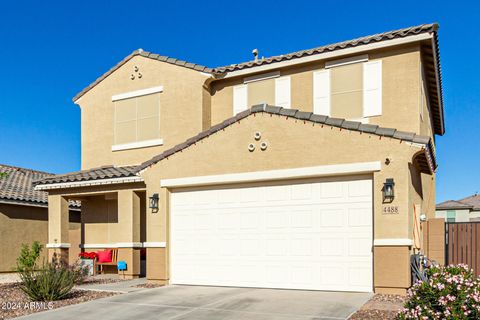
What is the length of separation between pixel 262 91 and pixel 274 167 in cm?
483

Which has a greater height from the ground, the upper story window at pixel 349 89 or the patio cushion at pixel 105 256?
the upper story window at pixel 349 89

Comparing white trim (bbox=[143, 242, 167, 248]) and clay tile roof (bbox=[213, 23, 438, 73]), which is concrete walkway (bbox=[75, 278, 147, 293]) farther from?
clay tile roof (bbox=[213, 23, 438, 73])

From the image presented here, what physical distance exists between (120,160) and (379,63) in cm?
1027

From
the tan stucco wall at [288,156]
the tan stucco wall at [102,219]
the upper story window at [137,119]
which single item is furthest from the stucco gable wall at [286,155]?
the upper story window at [137,119]

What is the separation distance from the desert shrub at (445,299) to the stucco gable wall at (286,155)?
3.49m

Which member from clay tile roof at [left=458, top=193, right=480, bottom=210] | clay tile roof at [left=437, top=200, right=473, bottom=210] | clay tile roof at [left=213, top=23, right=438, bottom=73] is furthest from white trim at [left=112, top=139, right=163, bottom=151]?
clay tile roof at [left=458, top=193, right=480, bottom=210]

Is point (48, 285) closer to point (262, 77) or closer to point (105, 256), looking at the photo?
point (105, 256)

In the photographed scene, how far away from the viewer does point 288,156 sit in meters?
11.9

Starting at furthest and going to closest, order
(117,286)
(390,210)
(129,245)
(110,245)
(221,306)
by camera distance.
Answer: (110,245) → (129,245) → (117,286) → (390,210) → (221,306)

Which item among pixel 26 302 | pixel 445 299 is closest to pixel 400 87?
pixel 445 299

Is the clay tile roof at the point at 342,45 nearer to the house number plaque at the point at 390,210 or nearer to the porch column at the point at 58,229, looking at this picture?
the house number plaque at the point at 390,210

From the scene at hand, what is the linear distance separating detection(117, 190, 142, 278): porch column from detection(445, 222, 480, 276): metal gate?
9.86 m

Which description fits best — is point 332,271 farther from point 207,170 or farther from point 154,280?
point 154,280

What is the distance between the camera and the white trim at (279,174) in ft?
36.2
